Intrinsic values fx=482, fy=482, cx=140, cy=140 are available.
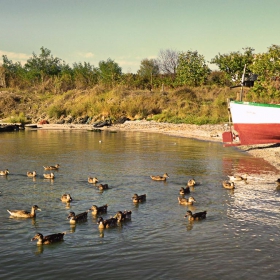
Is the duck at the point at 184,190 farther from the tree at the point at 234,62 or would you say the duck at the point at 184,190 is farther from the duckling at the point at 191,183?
the tree at the point at 234,62

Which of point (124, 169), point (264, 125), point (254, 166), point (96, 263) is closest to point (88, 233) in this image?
point (96, 263)

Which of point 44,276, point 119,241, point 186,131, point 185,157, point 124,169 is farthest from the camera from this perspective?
point 186,131

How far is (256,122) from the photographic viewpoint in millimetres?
35656

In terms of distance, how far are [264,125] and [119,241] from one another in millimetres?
23062

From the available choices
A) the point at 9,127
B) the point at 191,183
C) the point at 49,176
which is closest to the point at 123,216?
the point at 191,183

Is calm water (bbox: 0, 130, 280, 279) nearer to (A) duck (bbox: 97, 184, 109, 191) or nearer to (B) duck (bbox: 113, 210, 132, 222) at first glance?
(B) duck (bbox: 113, 210, 132, 222)

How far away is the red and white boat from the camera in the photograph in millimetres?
34938

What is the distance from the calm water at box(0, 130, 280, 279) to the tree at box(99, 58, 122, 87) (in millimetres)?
58634

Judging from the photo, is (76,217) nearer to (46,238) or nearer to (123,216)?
(123,216)

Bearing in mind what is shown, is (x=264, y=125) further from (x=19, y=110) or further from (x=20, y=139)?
(x=19, y=110)

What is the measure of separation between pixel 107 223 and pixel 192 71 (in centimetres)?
7227

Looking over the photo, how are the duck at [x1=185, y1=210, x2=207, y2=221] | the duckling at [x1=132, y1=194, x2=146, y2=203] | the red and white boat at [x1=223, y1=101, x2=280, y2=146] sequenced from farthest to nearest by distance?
the red and white boat at [x1=223, y1=101, x2=280, y2=146]
the duckling at [x1=132, y1=194, x2=146, y2=203]
the duck at [x1=185, y1=210, x2=207, y2=221]

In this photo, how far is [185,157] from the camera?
108 feet

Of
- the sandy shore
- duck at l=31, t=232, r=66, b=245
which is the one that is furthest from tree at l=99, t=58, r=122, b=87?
duck at l=31, t=232, r=66, b=245
